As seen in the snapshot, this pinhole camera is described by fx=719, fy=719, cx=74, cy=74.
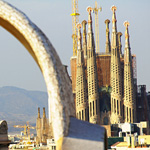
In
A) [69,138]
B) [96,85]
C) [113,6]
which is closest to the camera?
[69,138]

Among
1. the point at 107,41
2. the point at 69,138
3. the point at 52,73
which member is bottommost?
the point at 69,138

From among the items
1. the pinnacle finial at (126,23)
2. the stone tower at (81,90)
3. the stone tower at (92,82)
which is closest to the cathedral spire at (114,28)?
the pinnacle finial at (126,23)

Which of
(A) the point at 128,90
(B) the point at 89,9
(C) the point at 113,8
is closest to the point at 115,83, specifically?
(A) the point at 128,90

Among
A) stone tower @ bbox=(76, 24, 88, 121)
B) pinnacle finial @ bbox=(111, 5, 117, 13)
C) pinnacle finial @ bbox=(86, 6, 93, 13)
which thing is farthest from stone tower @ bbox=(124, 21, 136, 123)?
pinnacle finial @ bbox=(86, 6, 93, 13)

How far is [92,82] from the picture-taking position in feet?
232

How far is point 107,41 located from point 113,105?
8.85 m

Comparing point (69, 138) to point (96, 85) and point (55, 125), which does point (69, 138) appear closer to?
point (55, 125)

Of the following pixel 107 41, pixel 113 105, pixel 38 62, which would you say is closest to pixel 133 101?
pixel 113 105

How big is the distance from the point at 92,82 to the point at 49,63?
65.9 m

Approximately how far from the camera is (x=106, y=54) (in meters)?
74.4

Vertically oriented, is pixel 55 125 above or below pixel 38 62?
below

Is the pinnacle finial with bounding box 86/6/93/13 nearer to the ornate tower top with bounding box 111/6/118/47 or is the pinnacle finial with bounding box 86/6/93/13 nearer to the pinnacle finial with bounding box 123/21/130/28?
the ornate tower top with bounding box 111/6/118/47

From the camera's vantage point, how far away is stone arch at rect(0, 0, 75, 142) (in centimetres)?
466

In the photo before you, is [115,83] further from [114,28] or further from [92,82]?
[114,28]
